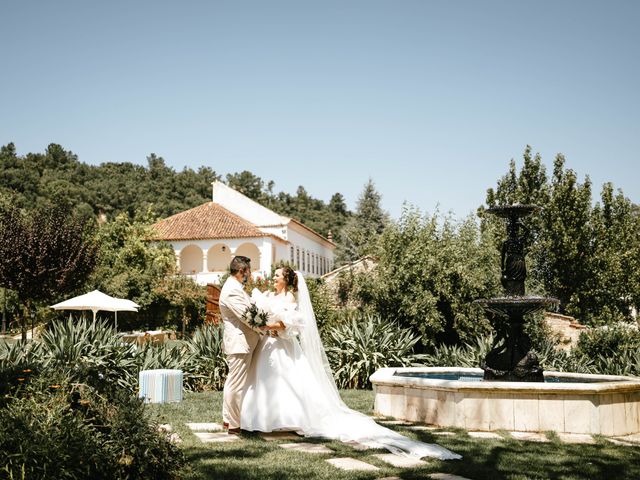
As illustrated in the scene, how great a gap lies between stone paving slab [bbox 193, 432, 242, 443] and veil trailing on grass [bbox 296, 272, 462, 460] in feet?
2.85

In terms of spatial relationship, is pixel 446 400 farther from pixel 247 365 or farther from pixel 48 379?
pixel 48 379

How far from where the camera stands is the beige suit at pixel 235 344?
7590 millimetres

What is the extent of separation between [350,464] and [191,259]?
156 feet

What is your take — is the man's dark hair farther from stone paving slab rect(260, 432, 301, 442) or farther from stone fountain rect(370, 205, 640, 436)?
stone fountain rect(370, 205, 640, 436)

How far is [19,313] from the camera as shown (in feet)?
114

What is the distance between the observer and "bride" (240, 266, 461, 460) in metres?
7.50

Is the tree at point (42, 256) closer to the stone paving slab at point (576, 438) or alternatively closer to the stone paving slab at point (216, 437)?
the stone paving slab at point (216, 437)

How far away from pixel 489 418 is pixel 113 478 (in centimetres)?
524

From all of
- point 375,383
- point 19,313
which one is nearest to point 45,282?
point 19,313

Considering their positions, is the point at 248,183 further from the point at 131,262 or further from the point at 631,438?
the point at 631,438

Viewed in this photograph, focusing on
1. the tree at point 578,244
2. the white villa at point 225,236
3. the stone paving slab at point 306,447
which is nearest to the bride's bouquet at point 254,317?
the stone paving slab at point 306,447

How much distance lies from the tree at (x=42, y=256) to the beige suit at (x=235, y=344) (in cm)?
1924

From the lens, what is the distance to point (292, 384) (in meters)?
7.75

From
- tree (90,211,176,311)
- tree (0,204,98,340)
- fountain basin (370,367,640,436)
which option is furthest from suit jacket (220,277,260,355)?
tree (90,211,176,311)
